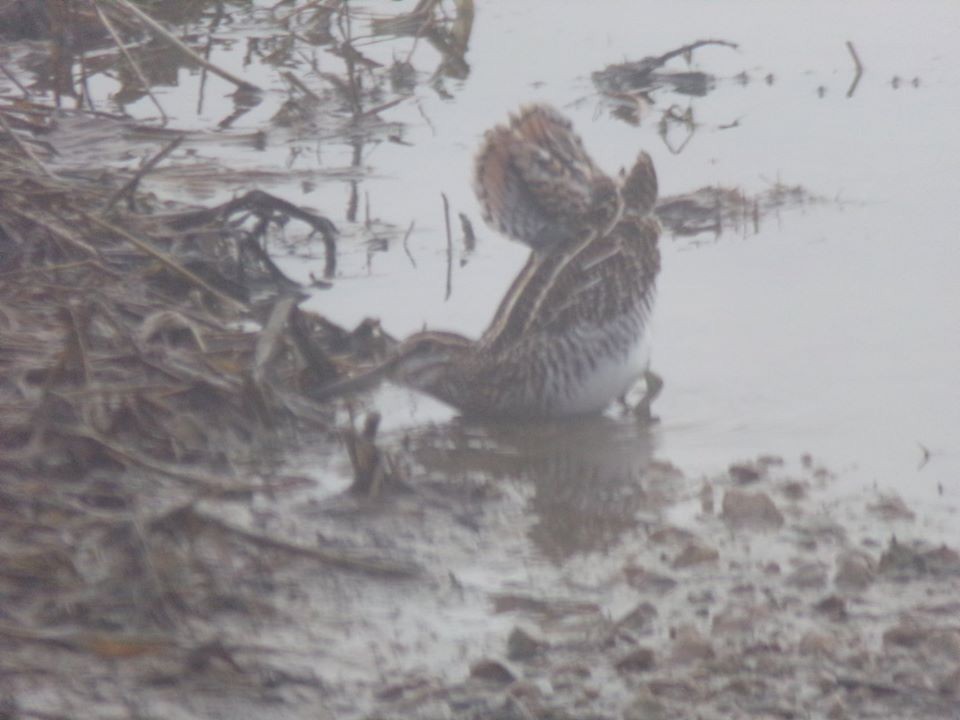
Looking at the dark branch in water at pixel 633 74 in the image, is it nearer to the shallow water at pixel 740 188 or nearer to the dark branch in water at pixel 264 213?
the shallow water at pixel 740 188

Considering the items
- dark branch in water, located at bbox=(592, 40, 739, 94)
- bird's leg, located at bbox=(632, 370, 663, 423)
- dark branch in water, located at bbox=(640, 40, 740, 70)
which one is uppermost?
dark branch in water, located at bbox=(640, 40, 740, 70)

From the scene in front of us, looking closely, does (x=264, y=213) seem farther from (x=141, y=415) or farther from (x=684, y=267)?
(x=141, y=415)

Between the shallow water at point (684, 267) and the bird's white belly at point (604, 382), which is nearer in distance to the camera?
the shallow water at point (684, 267)

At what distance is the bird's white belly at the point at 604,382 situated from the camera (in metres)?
4.86

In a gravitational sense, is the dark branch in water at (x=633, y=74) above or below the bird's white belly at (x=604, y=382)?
above

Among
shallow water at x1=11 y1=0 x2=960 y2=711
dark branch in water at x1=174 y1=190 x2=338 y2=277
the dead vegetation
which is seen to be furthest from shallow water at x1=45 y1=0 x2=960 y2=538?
the dead vegetation

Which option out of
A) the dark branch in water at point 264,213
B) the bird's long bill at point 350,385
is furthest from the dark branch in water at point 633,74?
the bird's long bill at point 350,385

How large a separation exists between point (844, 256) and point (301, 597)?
3131mm

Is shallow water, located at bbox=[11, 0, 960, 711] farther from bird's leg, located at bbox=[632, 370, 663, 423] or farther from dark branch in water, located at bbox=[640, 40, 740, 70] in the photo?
dark branch in water, located at bbox=[640, 40, 740, 70]

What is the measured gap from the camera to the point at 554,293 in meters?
4.97

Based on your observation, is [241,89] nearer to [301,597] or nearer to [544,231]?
[544,231]

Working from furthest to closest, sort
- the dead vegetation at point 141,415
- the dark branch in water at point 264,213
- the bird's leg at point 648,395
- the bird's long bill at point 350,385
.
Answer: the dark branch in water at point 264,213 < the bird's leg at point 648,395 < the bird's long bill at point 350,385 < the dead vegetation at point 141,415

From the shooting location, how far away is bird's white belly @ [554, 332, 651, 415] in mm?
4863

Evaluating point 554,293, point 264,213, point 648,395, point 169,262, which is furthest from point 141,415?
point 264,213
